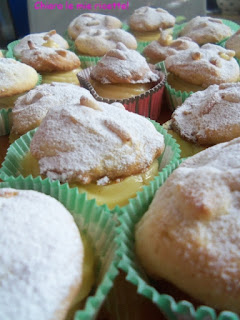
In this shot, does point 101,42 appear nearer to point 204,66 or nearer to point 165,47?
point 165,47

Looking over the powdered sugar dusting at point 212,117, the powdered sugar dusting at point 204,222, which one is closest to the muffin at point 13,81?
the powdered sugar dusting at point 212,117

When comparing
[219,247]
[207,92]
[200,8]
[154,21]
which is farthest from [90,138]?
[200,8]

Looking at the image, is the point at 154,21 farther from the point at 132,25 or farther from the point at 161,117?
the point at 161,117

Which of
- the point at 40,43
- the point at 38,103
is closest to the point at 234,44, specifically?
the point at 40,43

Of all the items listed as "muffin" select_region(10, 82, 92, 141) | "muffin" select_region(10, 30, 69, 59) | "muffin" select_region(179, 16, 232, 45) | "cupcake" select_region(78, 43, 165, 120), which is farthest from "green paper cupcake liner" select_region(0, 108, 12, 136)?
"muffin" select_region(179, 16, 232, 45)

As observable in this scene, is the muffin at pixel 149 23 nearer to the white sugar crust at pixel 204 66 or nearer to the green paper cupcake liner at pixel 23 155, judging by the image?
the white sugar crust at pixel 204 66
